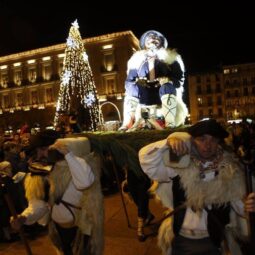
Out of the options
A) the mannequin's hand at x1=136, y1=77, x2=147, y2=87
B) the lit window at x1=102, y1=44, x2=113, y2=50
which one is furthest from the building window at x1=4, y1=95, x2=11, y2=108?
the mannequin's hand at x1=136, y1=77, x2=147, y2=87

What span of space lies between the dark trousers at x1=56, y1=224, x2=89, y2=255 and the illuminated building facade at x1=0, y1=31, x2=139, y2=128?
45873mm

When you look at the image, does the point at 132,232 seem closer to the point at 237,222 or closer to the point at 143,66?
the point at 143,66

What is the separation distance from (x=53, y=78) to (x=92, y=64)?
7.75 m

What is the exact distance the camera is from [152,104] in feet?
21.9

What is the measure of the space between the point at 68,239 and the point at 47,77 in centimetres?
5670

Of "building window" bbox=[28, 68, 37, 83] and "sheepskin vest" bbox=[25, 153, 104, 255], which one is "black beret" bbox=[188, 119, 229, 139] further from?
"building window" bbox=[28, 68, 37, 83]

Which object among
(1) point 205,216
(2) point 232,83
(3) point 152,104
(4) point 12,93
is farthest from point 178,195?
(2) point 232,83

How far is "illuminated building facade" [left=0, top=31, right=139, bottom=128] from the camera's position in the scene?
5156 cm

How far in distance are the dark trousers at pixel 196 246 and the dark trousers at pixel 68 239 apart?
A: 1.09 metres

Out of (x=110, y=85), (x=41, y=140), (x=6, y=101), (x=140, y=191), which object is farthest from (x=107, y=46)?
(x=41, y=140)

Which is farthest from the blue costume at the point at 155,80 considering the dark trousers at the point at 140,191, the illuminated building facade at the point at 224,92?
the illuminated building facade at the point at 224,92

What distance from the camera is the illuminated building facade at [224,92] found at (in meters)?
75.4

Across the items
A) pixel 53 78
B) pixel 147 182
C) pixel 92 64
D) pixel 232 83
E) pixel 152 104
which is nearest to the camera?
pixel 147 182

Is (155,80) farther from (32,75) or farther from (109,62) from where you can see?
(32,75)
